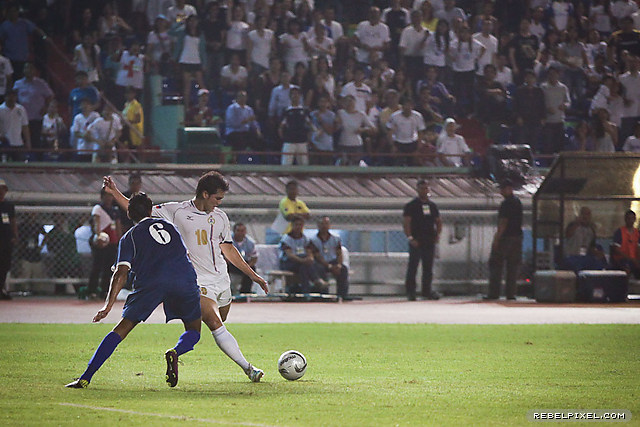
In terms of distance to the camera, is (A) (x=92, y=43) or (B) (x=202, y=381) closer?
(B) (x=202, y=381)

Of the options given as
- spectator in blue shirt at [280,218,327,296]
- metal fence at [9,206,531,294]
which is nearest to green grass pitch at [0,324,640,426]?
spectator in blue shirt at [280,218,327,296]

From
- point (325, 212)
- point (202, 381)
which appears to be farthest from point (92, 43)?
point (202, 381)

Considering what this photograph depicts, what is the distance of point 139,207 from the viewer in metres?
8.67

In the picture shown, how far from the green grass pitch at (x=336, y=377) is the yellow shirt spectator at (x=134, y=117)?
8463 mm

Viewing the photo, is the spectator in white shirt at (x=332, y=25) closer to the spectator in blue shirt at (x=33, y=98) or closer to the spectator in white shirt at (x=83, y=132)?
the spectator in white shirt at (x=83, y=132)

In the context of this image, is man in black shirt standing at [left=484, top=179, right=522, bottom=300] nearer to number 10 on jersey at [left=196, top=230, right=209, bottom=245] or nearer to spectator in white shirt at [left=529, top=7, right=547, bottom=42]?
spectator in white shirt at [left=529, top=7, right=547, bottom=42]

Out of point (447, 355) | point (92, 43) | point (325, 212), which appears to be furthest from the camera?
point (92, 43)

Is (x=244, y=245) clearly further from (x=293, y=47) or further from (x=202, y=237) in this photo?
(x=202, y=237)

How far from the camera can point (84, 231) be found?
20.7 m

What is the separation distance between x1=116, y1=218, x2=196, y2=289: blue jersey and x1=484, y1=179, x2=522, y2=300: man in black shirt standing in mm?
12857

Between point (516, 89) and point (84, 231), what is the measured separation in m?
9.93

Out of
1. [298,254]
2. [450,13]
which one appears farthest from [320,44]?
[298,254]

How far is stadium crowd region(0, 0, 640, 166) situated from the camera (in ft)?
74.0

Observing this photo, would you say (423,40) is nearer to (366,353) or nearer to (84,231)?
(84,231)
